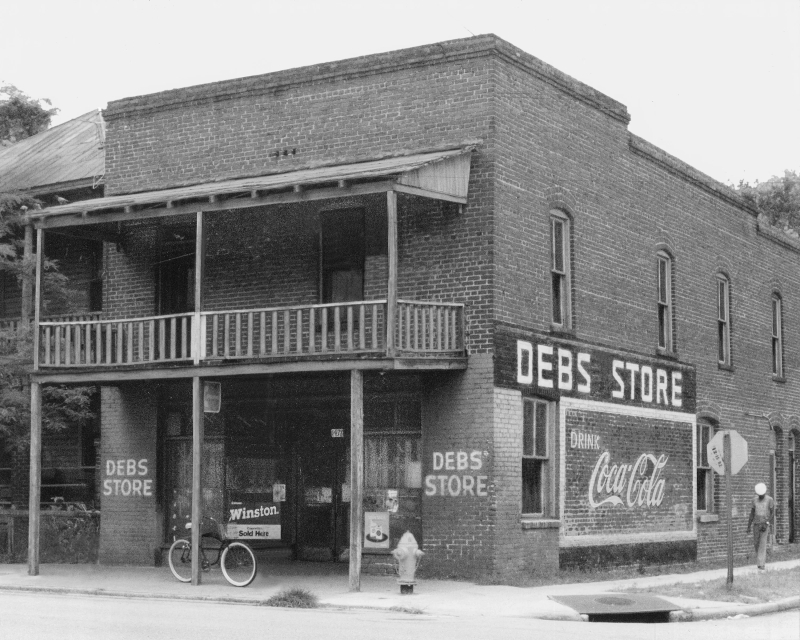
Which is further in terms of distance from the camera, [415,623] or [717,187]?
[717,187]

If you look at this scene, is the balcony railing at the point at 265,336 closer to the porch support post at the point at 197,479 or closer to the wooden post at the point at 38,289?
the wooden post at the point at 38,289

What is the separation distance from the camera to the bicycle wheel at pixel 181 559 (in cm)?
2008

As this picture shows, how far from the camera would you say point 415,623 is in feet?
48.5

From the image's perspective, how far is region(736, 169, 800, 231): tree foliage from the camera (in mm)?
55719

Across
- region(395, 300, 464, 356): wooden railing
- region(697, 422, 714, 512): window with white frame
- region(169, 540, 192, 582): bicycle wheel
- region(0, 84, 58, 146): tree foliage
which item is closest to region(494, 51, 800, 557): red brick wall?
region(697, 422, 714, 512): window with white frame

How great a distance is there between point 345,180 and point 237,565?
5605mm

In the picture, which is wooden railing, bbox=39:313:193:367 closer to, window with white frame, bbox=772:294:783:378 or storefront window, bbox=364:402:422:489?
storefront window, bbox=364:402:422:489

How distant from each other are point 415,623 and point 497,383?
6.04 metres

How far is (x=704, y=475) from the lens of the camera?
2753 centimetres

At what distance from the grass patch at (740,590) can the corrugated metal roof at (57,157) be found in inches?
540

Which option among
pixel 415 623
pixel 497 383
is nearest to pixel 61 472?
pixel 497 383

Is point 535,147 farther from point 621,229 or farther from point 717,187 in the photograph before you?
point 717,187

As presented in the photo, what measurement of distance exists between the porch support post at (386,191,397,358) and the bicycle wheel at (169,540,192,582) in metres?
4.41

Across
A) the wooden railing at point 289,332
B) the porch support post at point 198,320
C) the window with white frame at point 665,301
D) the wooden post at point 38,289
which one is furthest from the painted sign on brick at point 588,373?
the wooden post at point 38,289
